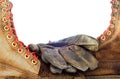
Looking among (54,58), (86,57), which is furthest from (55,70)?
(86,57)

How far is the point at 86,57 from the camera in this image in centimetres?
123

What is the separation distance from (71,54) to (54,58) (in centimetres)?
9

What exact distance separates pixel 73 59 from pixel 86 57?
0.07 metres

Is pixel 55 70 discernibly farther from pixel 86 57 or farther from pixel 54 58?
pixel 86 57

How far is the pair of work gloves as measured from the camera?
1.19 metres

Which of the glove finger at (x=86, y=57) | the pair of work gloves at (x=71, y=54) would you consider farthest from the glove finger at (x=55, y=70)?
the glove finger at (x=86, y=57)

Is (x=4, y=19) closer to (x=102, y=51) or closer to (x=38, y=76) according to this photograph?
(x=38, y=76)

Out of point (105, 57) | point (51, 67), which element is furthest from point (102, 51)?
point (51, 67)

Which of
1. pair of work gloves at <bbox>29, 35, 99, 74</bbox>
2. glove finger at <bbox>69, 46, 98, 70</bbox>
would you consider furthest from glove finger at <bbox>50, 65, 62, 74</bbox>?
glove finger at <bbox>69, 46, 98, 70</bbox>

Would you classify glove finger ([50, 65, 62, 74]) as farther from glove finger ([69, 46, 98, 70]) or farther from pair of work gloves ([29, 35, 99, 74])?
glove finger ([69, 46, 98, 70])

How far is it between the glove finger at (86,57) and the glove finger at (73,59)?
0.01 metres

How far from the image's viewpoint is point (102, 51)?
1.27 meters

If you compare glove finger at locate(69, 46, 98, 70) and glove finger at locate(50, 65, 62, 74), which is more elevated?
glove finger at locate(69, 46, 98, 70)

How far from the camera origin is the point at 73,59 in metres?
1.20
